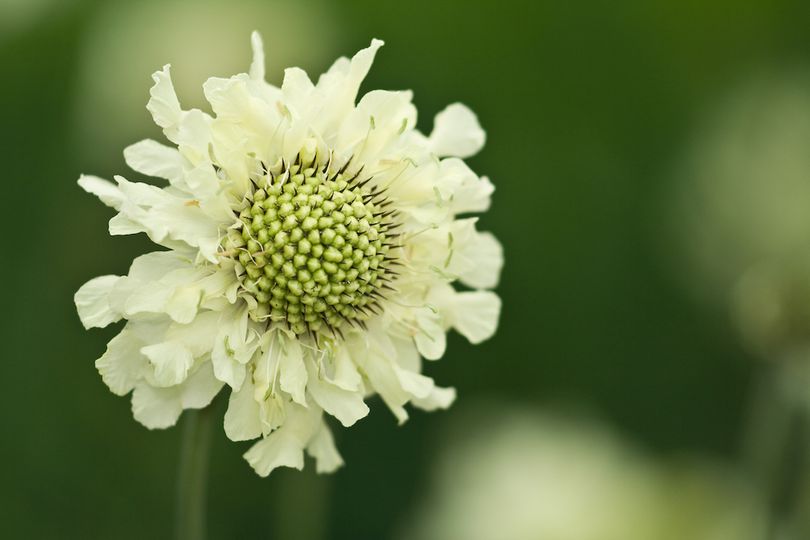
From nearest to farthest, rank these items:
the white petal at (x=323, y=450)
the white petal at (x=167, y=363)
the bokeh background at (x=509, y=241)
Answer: the white petal at (x=167, y=363), the white petal at (x=323, y=450), the bokeh background at (x=509, y=241)

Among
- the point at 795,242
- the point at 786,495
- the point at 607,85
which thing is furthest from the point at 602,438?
the point at 607,85

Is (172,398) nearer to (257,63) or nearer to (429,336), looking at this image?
(429,336)

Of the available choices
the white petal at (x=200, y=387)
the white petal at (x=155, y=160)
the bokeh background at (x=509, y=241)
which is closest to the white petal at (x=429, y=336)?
the white petal at (x=200, y=387)

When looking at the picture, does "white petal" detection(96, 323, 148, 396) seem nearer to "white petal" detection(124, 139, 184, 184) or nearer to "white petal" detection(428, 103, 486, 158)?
"white petal" detection(124, 139, 184, 184)

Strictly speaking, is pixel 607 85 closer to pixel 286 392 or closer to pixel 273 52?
pixel 273 52

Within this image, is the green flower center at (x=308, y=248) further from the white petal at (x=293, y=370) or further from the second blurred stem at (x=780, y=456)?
the second blurred stem at (x=780, y=456)

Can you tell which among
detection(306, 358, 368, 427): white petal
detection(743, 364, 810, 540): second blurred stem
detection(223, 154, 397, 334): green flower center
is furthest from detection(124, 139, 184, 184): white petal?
detection(743, 364, 810, 540): second blurred stem

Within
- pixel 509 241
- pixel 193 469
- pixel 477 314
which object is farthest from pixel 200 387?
pixel 509 241
